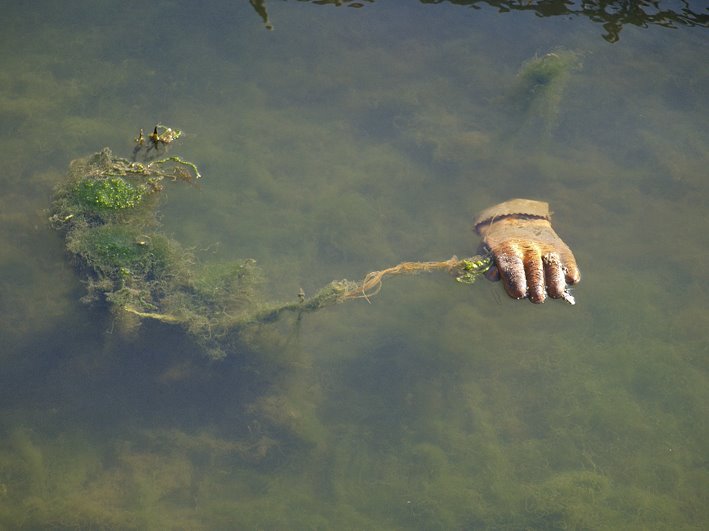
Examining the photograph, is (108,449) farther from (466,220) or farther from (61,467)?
(466,220)

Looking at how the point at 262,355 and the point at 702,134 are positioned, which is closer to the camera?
the point at 262,355

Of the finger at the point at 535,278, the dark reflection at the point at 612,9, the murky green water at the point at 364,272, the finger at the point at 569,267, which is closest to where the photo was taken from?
the murky green water at the point at 364,272

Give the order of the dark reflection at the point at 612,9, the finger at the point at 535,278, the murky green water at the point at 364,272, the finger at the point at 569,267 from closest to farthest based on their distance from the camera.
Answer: the murky green water at the point at 364,272 < the finger at the point at 535,278 < the finger at the point at 569,267 < the dark reflection at the point at 612,9

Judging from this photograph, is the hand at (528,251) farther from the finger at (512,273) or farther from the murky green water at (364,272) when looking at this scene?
the murky green water at (364,272)

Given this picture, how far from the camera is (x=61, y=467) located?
4.26m

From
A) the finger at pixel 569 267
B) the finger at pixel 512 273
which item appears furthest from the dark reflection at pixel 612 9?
the finger at pixel 512 273

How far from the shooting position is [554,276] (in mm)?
4637

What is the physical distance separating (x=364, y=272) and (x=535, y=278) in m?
1.23

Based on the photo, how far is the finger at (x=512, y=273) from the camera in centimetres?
459

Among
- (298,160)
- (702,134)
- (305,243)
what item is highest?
(702,134)

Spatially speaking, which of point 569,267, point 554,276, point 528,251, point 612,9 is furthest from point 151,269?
point 612,9

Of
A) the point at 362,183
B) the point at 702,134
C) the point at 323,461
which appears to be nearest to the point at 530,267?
the point at 362,183

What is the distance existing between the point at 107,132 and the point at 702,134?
5065 millimetres

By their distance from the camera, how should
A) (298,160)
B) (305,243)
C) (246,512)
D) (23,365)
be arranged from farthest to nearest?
(298,160) → (305,243) → (23,365) → (246,512)
